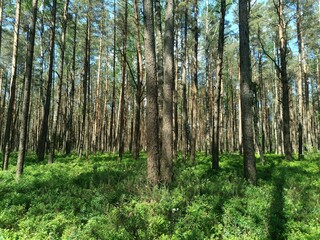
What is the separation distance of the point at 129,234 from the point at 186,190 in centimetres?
244

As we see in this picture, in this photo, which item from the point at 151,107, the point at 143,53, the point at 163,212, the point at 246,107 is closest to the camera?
the point at 163,212

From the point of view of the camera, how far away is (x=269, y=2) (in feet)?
75.4

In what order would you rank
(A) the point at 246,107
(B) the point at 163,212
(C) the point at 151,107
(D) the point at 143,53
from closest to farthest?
1. (B) the point at 163,212
2. (C) the point at 151,107
3. (A) the point at 246,107
4. (D) the point at 143,53

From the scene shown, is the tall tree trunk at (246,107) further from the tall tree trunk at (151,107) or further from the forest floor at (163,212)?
the tall tree trunk at (151,107)

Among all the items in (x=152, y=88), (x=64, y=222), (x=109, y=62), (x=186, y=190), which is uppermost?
(x=109, y=62)

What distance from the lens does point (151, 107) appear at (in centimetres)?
→ 770

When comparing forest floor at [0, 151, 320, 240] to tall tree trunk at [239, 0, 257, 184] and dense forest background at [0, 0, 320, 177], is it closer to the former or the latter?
tall tree trunk at [239, 0, 257, 184]

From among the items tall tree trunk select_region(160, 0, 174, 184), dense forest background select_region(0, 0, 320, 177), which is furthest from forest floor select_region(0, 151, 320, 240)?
dense forest background select_region(0, 0, 320, 177)

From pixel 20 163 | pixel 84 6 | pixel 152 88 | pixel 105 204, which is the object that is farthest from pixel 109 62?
pixel 105 204

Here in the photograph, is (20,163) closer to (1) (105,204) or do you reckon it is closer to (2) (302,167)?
(1) (105,204)

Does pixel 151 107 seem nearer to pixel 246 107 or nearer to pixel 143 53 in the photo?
pixel 246 107

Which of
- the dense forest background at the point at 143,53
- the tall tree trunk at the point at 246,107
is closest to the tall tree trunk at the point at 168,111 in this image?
the dense forest background at the point at 143,53

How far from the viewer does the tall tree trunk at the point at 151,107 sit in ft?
24.5

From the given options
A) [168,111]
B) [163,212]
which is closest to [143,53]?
[168,111]
